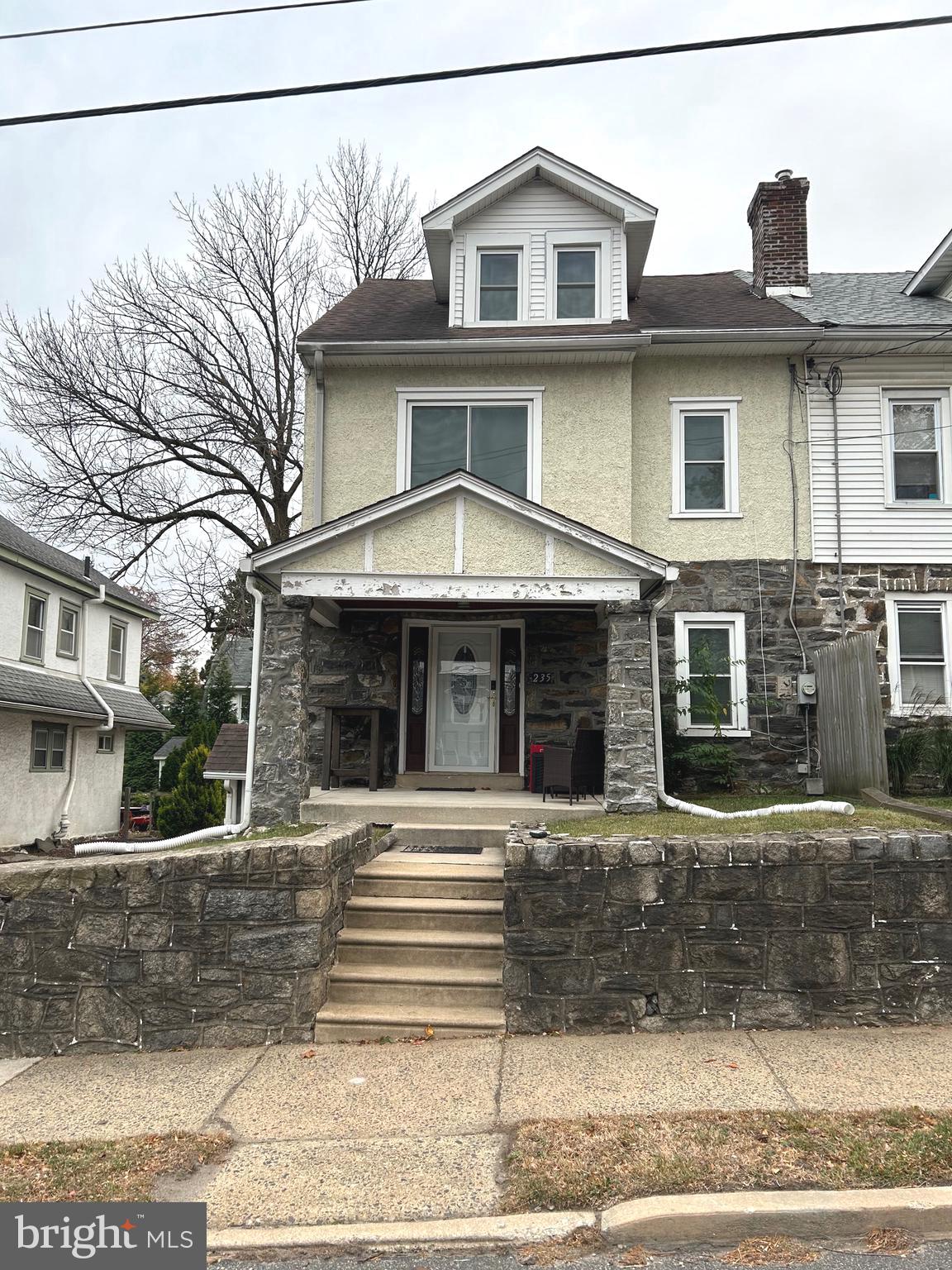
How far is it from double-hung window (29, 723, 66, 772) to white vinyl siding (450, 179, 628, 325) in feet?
45.6

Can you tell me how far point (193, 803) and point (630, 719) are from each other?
1128cm

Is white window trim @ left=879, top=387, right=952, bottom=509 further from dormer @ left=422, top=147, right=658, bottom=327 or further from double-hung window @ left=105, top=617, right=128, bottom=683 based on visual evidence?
double-hung window @ left=105, top=617, right=128, bottom=683

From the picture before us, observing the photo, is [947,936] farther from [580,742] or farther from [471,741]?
[471,741]

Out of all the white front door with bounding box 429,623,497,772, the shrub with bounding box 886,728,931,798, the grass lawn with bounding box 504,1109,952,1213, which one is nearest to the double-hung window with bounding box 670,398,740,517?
the white front door with bounding box 429,623,497,772

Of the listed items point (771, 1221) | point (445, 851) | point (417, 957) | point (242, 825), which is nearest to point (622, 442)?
point (445, 851)

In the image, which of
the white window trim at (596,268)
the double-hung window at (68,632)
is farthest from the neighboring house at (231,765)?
the double-hung window at (68,632)

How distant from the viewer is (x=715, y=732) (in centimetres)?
1196

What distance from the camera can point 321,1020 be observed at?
5.66 metres

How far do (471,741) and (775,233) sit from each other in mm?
9132

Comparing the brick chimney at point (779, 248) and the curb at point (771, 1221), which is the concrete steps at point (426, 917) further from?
the brick chimney at point (779, 248)

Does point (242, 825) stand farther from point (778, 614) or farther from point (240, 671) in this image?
point (240, 671)

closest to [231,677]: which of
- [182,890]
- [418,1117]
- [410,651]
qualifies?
[410,651]

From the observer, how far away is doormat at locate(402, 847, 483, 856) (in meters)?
8.10

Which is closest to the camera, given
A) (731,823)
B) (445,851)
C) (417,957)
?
(417,957)
